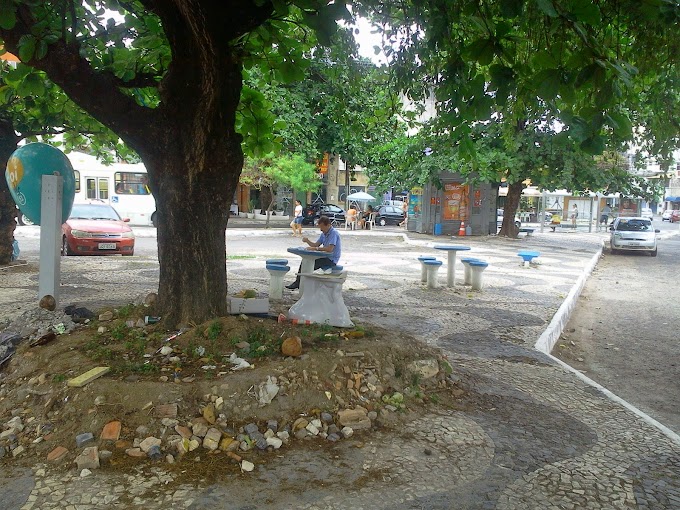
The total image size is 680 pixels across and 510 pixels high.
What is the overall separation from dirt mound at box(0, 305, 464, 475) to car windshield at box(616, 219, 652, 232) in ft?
68.2

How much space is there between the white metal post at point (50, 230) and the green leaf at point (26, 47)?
1907 mm

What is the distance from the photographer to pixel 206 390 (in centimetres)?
421

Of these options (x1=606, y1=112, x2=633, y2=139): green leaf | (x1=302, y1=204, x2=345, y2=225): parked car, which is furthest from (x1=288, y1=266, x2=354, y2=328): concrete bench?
(x1=302, y1=204, x2=345, y2=225): parked car

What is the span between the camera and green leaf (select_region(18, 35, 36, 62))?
480 centimetres

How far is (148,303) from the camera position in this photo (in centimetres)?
599

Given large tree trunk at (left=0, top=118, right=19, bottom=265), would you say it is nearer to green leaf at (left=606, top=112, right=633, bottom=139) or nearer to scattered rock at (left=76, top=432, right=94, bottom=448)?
scattered rock at (left=76, top=432, right=94, bottom=448)

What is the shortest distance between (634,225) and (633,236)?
123cm

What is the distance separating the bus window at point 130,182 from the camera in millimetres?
27953

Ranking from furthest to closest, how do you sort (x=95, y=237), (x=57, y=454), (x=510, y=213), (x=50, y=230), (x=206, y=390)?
(x=510, y=213) → (x=95, y=237) → (x=50, y=230) → (x=206, y=390) → (x=57, y=454)

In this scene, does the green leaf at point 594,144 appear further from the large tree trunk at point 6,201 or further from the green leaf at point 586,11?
the large tree trunk at point 6,201

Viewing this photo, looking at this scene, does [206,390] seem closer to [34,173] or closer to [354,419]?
[354,419]

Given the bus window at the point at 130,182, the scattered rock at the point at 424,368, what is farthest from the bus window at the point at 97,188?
the scattered rock at the point at 424,368

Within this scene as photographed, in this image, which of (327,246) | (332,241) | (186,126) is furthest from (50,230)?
(332,241)

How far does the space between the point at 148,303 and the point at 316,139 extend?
2078 cm
